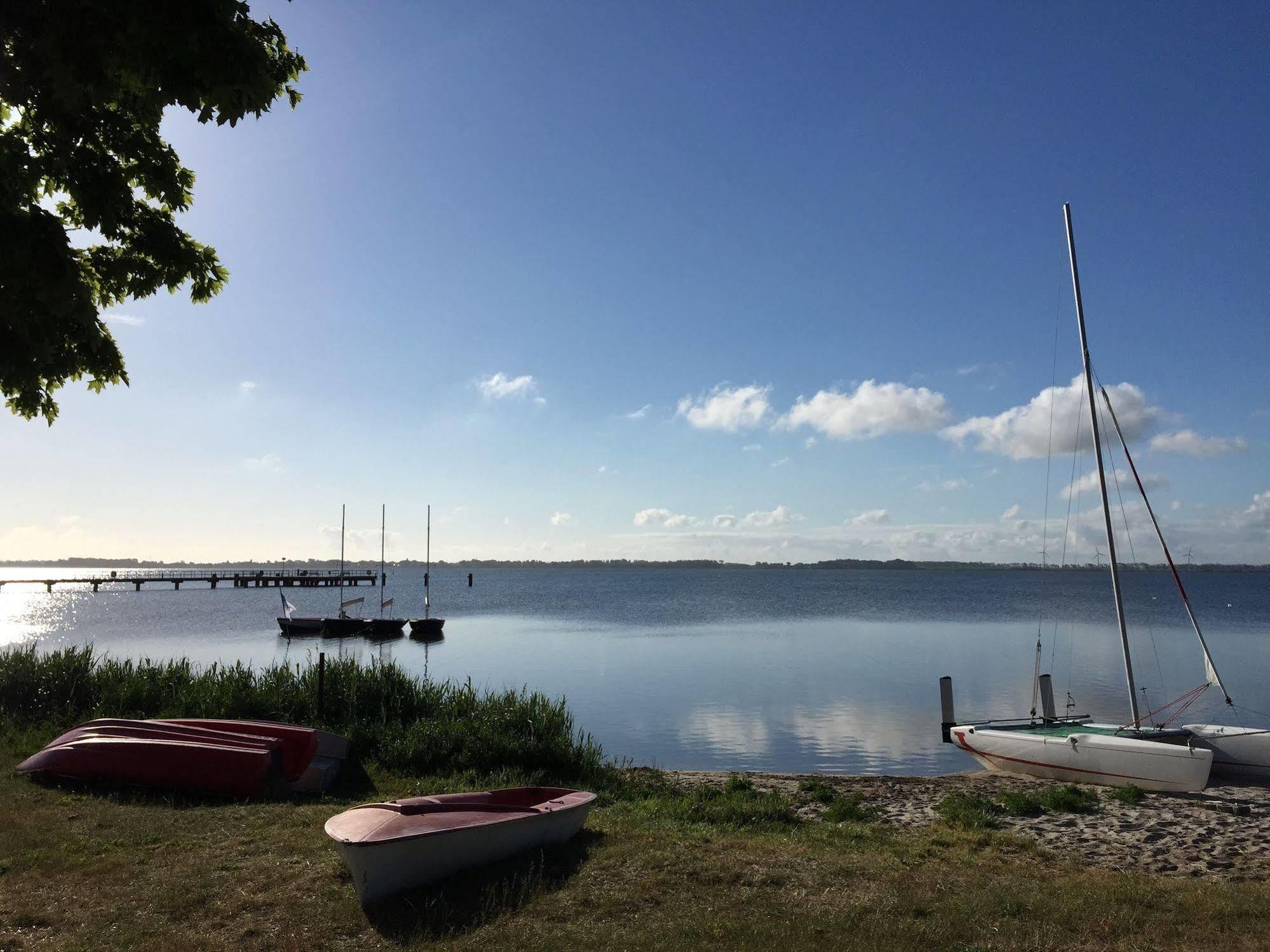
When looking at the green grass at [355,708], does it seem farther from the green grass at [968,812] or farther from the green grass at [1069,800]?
the green grass at [1069,800]

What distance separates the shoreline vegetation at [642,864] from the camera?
7.20 m

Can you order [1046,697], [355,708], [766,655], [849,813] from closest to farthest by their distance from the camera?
[849,813] < [355,708] < [1046,697] < [766,655]

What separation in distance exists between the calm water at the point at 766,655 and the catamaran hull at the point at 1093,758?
223 centimetres

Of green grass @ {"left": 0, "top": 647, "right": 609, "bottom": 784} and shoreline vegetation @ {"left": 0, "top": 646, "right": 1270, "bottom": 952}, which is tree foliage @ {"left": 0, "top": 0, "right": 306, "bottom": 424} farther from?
green grass @ {"left": 0, "top": 647, "right": 609, "bottom": 784}

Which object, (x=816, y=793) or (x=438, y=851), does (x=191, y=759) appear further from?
(x=816, y=793)

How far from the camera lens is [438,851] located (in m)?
8.47

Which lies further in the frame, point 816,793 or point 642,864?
point 816,793

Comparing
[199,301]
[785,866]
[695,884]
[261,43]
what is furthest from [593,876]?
[261,43]

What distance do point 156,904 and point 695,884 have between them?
5.25 m

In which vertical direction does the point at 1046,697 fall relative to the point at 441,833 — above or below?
below

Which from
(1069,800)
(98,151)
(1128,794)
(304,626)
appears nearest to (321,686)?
(98,151)

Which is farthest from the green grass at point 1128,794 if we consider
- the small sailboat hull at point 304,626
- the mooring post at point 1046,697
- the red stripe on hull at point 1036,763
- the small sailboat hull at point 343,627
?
the small sailboat hull at point 304,626

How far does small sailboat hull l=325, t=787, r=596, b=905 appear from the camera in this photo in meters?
8.02

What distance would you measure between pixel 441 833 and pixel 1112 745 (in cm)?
1441
